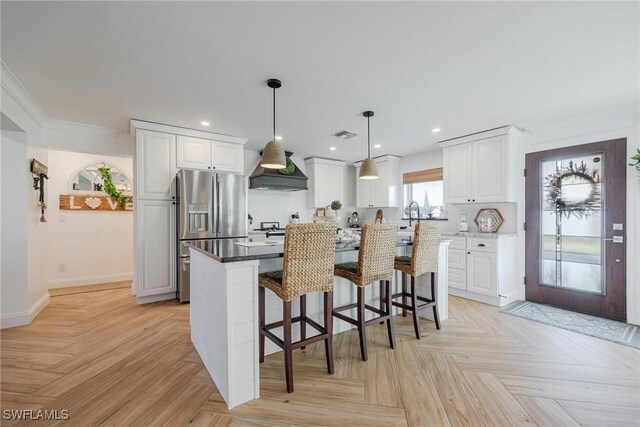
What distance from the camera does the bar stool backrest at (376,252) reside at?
7.42 feet

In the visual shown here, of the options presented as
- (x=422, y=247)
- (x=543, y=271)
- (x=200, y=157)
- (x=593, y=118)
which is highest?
(x=593, y=118)

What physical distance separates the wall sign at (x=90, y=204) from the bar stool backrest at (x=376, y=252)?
4676 mm

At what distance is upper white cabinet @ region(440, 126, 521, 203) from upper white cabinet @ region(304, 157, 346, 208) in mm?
2181

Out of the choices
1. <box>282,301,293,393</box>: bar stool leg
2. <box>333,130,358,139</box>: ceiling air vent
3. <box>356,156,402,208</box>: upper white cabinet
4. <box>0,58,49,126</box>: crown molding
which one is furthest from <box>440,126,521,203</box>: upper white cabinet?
<box>0,58,49,126</box>: crown molding

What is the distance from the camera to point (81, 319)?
311 centimetres

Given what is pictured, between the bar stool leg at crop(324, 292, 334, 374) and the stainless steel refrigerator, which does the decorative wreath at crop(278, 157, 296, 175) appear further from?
the bar stool leg at crop(324, 292, 334, 374)

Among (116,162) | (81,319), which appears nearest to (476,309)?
(81,319)

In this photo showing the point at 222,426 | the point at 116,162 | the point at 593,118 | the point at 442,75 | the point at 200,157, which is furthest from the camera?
the point at 116,162

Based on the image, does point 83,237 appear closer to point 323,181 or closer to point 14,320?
point 14,320

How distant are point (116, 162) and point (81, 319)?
2875 millimetres

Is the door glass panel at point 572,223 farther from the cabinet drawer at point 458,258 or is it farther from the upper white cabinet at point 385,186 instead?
the upper white cabinet at point 385,186

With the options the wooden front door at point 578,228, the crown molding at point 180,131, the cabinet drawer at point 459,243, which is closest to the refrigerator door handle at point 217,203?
the crown molding at point 180,131

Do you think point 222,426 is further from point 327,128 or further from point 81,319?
point 327,128

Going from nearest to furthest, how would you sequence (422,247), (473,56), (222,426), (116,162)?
1. (222,426)
2. (473,56)
3. (422,247)
4. (116,162)
